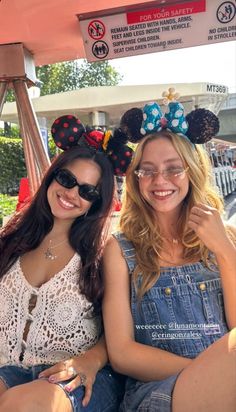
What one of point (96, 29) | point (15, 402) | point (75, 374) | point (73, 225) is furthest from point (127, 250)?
point (96, 29)

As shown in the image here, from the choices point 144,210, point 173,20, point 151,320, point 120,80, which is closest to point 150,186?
point 144,210

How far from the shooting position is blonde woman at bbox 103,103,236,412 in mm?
1829

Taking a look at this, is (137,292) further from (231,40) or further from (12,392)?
(231,40)

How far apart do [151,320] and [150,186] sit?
1.89 ft

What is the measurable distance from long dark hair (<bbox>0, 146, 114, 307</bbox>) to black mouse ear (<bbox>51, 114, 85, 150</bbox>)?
66 millimetres

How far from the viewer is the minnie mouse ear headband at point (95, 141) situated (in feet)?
7.26

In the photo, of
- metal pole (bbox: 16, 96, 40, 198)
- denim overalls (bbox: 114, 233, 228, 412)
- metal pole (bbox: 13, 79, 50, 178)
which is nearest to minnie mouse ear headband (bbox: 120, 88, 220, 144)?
denim overalls (bbox: 114, 233, 228, 412)

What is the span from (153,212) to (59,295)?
1.96 ft

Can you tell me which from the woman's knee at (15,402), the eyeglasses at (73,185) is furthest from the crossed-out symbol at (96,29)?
the woman's knee at (15,402)

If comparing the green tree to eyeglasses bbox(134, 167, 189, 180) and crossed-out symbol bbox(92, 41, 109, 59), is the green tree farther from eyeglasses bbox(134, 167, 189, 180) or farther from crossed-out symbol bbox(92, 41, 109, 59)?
eyeglasses bbox(134, 167, 189, 180)

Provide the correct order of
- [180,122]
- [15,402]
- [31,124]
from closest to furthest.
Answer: [15,402] < [180,122] < [31,124]

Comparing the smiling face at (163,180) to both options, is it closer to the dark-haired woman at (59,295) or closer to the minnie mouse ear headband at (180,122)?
the minnie mouse ear headband at (180,122)

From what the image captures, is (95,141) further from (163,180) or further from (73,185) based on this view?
(163,180)

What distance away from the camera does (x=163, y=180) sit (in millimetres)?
2051
